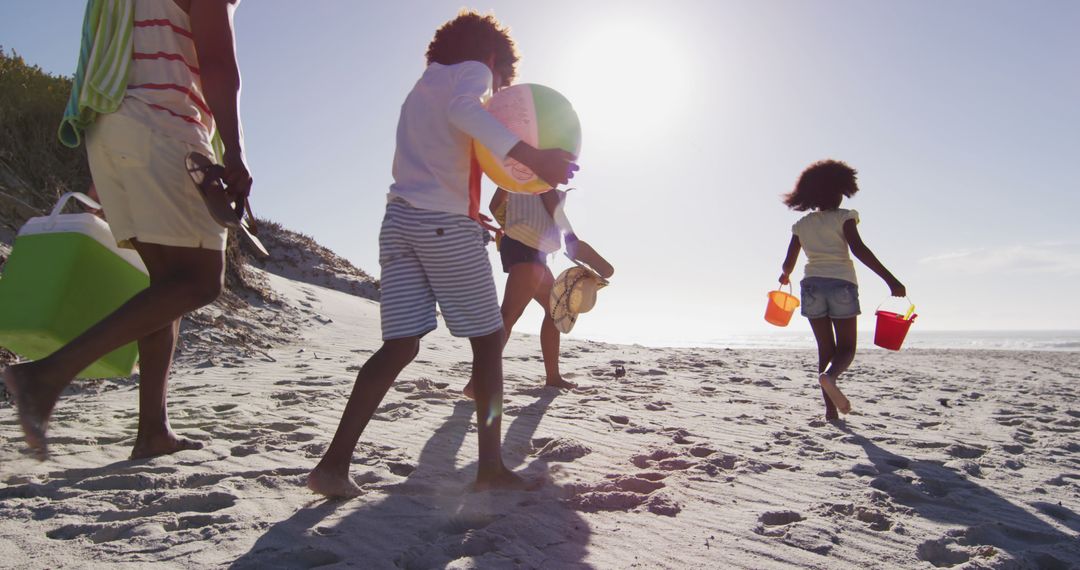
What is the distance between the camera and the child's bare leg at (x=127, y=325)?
1714 millimetres

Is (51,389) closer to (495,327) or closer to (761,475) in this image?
(495,327)

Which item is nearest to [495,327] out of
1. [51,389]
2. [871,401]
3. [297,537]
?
[297,537]

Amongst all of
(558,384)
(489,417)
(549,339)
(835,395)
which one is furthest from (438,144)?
(835,395)

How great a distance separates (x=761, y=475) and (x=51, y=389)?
2574mm

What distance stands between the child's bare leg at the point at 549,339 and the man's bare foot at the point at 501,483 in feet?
7.55

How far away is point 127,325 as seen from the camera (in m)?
1.89

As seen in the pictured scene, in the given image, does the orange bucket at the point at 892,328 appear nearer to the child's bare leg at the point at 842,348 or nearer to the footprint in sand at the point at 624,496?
the child's bare leg at the point at 842,348

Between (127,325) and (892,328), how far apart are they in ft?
15.9

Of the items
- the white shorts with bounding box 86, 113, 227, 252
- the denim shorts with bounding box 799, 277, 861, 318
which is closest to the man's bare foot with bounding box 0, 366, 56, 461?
the white shorts with bounding box 86, 113, 227, 252

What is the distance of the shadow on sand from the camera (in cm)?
169

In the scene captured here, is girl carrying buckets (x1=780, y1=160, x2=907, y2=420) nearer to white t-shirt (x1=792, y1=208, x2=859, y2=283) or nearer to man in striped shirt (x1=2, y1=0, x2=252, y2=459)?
white t-shirt (x1=792, y1=208, x2=859, y2=283)

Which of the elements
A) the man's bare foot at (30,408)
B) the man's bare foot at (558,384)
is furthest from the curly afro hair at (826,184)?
the man's bare foot at (30,408)

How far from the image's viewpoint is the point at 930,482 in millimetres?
2713

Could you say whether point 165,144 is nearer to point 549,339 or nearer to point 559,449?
point 559,449
